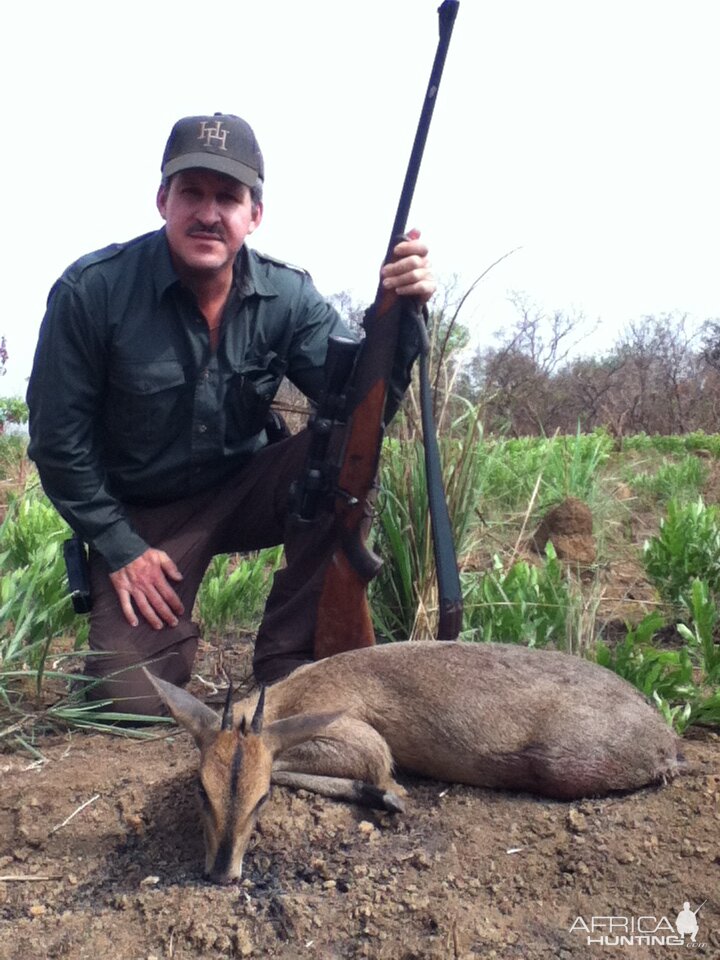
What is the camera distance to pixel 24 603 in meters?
4.51

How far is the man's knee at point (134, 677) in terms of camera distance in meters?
4.51

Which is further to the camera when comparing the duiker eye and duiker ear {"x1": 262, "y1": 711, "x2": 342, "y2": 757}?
duiker ear {"x1": 262, "y1": 711, "x2": 342, "y2": 757}

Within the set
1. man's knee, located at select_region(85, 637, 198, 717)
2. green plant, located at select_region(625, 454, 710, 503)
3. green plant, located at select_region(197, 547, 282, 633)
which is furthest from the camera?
green plant, located at select_region(625, 454, 710, 503)

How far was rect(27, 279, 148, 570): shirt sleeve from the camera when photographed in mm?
4672

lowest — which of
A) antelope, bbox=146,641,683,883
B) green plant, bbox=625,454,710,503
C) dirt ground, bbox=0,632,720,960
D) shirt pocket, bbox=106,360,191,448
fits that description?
dirt ground, bbox=0,632,720,960

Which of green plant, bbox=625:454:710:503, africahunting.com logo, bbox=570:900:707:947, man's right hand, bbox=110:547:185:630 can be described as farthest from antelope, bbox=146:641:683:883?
green plant, bbox=625:454:710:503

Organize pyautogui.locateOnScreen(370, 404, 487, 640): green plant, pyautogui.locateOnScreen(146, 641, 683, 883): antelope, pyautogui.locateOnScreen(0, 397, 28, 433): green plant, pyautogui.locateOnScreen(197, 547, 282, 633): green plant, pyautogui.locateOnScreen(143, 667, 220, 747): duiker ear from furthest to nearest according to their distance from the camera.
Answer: pyautogui.locateOnScreen(0, 397, 28, 433): green plant < pyautogui.locateOnScreen(197, 547, 282, 633): green plant < pyautogui.locateOnScreen(370, 404, 487, 640): green plant < pyautogui.locateOnScreen(146, 641, 683, 883): antelope < pyautogui.locateOnScreen(143, 667, 220, 747): duiker ear

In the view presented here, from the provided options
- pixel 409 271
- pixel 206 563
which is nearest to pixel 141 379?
pixel 206 563

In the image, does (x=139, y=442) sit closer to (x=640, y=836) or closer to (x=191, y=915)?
(x=191, y=915)

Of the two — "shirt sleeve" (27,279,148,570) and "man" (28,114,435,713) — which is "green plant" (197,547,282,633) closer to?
"man" (28,114,435,713)

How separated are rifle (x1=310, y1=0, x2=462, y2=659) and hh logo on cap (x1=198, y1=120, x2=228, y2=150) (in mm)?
977

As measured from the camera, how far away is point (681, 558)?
17.6 ft

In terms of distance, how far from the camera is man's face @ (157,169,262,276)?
15.4 feet

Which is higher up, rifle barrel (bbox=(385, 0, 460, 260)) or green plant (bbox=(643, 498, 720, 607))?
rifle barrel (bbox=(385, 0, 460, 260))
